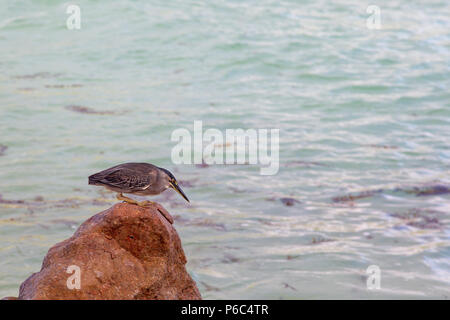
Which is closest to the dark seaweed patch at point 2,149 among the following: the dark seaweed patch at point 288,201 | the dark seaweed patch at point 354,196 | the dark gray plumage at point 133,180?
the dark seaweed patch at point 288,201

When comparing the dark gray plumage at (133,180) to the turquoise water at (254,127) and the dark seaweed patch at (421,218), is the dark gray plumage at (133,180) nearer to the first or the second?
the turquoise water at (254,127)

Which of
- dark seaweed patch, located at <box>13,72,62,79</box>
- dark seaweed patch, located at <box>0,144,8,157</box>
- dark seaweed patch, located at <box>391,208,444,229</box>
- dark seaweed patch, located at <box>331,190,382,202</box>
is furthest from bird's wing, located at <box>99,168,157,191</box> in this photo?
dark seaweed patch, located at <box>13,72,62,79</box>

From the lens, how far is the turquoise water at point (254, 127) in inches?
351

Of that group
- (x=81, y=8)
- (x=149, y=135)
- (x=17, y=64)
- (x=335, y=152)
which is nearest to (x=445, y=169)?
(x=335, y=152)

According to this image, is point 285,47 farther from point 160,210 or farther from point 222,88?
point 160,210

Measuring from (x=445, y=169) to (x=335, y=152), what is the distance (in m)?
1.97

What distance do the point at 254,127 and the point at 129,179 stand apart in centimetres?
1016

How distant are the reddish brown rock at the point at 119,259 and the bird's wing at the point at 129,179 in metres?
0.23

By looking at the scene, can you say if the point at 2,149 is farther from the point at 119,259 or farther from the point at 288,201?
the point at 119,259

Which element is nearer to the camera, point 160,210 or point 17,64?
point 160,210

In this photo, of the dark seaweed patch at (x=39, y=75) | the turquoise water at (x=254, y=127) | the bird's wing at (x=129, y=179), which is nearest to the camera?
the bird's wing at (x=129, y=179)

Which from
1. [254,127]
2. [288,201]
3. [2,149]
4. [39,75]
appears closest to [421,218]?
[288,201]

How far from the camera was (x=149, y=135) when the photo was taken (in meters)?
13.9

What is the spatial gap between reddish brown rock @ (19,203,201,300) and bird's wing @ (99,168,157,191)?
0.74 feet
